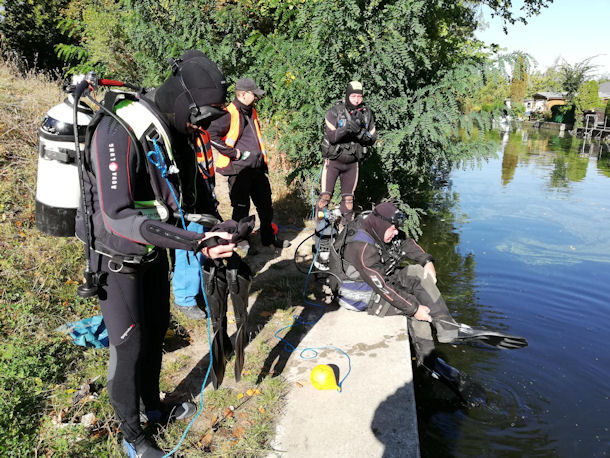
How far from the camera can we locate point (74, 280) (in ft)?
14.4

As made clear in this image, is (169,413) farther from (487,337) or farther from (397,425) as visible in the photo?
(487,337)

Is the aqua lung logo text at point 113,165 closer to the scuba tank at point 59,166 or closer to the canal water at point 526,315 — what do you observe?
the scuba tank at point 59,166

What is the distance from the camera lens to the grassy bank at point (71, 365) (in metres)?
2.72

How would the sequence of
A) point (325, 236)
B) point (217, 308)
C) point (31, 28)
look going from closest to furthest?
point (217, 308), point (325, 236), point (31, 28)

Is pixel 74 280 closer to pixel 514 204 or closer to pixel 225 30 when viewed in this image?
pixel 225 30

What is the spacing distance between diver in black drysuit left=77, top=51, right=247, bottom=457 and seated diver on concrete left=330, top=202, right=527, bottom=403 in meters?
2.15

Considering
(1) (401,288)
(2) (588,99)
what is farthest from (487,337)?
(2) (588,99)

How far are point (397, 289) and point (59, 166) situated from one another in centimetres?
318

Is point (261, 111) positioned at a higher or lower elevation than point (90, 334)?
higher

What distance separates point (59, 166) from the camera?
2148 millimetres

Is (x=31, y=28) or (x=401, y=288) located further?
(x=31, y=28)

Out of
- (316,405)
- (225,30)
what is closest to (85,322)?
(316,405)

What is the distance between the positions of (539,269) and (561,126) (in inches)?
1435

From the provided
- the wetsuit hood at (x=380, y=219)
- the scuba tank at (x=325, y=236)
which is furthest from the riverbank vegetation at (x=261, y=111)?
the wetsuit hood at (x=380, y=219)
